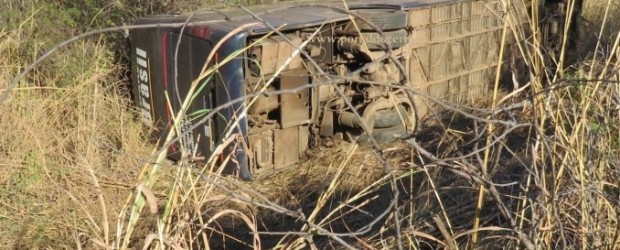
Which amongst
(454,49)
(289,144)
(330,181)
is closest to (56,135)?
(289,144)

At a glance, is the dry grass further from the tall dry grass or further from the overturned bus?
the overturned bus

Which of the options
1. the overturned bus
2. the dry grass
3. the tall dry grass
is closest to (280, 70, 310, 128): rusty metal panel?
the overturned bus

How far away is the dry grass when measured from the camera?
8.27ft

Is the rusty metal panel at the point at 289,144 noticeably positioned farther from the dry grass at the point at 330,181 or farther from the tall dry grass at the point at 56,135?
the tall dry grass at the point at 56,135

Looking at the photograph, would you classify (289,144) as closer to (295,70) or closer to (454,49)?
(295,70)

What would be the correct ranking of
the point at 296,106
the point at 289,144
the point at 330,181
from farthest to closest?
the point at 289,144 < the point at 296,106 < the point at 330,181

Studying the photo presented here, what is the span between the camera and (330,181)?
537 centimetres

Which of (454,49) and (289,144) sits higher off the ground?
(454,49)

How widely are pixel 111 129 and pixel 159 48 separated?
80cm

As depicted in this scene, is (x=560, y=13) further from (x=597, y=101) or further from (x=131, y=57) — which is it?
(x=597, y=101)

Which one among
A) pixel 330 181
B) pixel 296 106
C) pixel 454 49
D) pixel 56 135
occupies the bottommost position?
pixel 330 181

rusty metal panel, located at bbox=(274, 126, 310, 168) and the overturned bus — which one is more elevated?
the overturned bus

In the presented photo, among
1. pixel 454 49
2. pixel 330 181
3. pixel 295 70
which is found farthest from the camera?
pixel 454 49

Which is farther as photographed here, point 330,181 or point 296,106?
point 296,106
